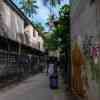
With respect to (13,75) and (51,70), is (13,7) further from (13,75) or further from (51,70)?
(51,70)

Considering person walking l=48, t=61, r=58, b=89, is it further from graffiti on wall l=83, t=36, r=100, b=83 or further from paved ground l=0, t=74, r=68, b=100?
graffiti on wall l=83, t=36, r=100, b=83

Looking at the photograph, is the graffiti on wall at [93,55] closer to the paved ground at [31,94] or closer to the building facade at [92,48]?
the building facade at [92,48]

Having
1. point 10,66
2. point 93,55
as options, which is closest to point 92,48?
point 93,55

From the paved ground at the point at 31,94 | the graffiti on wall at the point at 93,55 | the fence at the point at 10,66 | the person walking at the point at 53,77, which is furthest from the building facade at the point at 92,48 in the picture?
the fence at the point at 10,66

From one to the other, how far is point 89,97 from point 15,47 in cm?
2713

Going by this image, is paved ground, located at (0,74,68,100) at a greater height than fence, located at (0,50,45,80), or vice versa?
fence, located at (0,50,45,80)

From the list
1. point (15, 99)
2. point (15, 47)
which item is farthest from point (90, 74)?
point (15, 47)

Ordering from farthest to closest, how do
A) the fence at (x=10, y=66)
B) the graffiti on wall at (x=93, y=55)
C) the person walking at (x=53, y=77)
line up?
the fence at (x=10, y=66), the person walking at (x=53, y=77), the graffiti on wall at (x=93, y=55)

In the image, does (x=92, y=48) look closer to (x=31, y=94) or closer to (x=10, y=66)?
(x=31, y=94)

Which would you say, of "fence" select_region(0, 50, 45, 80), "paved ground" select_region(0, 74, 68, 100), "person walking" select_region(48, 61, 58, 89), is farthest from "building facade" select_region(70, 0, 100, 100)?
"fence" select_region(0, 50, 45, 80)

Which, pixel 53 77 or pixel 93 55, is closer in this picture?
pixel 93 55

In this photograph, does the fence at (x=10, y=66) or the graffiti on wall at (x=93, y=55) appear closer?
the graffiti on wall at (x=93, y=55)

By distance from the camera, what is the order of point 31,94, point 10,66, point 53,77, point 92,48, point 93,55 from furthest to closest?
point 10,66
point 53,77
point 31,94
point 92,48
point 93,55

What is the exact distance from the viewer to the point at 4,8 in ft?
96.7
